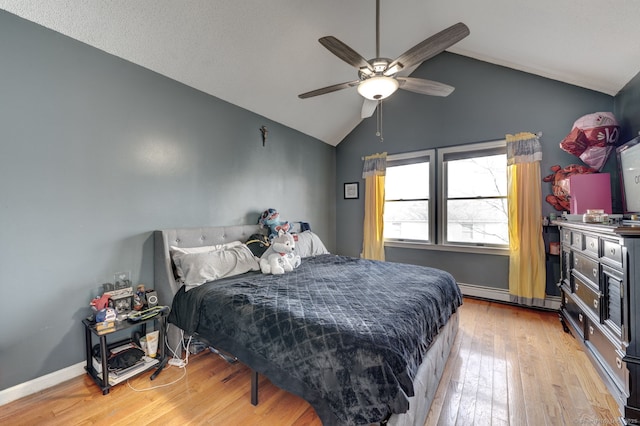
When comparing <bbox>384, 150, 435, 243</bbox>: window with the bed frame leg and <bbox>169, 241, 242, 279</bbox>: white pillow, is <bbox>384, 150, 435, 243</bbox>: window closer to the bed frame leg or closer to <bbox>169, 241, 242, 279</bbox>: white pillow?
<bbox>169, 241, 242, 279</bbox>: white pillow

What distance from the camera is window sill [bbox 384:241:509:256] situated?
3.50 meters

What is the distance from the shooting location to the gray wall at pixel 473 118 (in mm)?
3115

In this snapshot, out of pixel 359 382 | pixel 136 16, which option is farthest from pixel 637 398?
pixel 136 16

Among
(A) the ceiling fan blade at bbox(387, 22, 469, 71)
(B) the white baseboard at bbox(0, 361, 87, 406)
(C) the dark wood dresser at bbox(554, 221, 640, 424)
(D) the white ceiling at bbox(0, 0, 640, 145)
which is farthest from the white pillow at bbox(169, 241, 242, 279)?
(C) the dark wood dresser at bbox(554, 221, 640, 424)

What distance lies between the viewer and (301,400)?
169 cm

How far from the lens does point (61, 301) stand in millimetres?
1916

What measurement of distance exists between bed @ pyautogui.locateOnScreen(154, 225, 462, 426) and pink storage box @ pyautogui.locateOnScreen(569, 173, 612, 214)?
4.57 ft

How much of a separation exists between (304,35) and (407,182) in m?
2.68

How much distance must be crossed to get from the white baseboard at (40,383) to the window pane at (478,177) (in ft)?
15.1

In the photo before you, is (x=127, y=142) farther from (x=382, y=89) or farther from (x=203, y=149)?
(x=382, y=89)

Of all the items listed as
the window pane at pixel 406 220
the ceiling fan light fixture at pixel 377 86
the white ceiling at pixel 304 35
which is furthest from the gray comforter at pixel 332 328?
the white ceiling at pixel 304 35

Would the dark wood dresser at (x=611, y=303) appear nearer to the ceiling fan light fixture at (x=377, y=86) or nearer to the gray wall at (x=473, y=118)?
the gray wall at (x=473, y=118)

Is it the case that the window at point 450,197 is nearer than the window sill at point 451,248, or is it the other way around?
the window sill at point 451,248

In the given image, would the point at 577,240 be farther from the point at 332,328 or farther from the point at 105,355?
the point at 105,355
